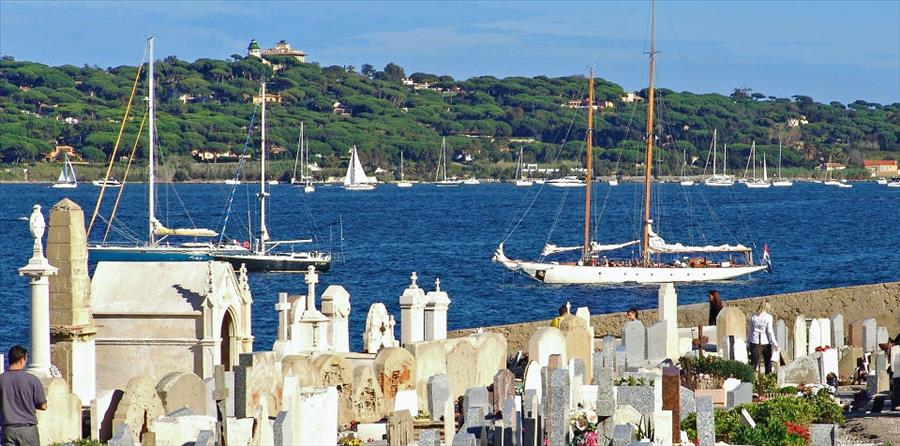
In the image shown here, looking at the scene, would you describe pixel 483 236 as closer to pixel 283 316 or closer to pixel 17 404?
pixel 283 316

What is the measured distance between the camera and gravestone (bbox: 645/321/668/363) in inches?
910

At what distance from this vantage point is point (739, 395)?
19531 millimetres

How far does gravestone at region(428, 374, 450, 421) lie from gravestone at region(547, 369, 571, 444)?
1501 millimetres

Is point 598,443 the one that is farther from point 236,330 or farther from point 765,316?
point 765,316

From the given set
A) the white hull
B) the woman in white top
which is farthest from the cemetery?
the white hull

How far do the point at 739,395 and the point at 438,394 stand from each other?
423cm

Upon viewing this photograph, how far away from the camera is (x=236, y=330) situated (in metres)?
20.7

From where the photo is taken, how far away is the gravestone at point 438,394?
16578mm

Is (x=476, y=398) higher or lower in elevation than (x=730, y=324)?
higher

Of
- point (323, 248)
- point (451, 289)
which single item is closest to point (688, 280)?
point (451, 289)

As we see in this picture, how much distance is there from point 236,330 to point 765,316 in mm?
6649

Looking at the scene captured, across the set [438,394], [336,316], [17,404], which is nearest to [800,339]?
[336,316]

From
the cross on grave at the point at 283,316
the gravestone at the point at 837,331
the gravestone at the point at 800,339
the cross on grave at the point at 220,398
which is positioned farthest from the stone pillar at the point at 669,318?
the cross on grave at the point at 220,398

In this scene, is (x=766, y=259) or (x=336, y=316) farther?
(x=766, y=259)
